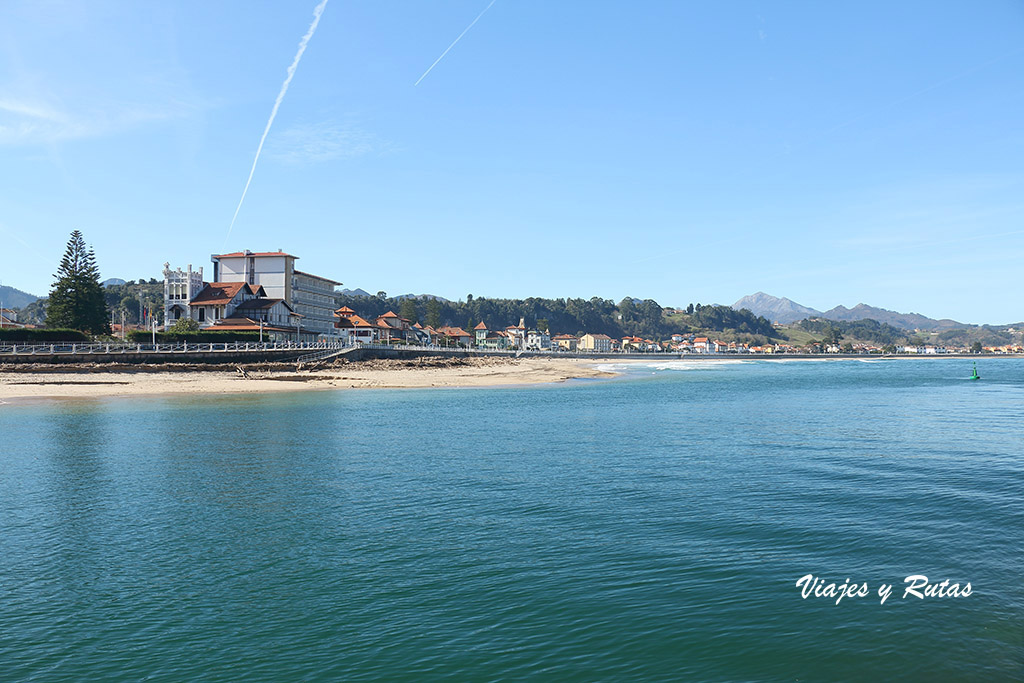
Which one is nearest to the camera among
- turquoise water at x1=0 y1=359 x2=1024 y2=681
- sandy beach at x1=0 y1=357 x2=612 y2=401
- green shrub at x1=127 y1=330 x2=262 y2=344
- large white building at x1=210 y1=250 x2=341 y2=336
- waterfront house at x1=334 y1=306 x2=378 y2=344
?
turquoise water at x1=0 y1=359 x2=1024 y2=681

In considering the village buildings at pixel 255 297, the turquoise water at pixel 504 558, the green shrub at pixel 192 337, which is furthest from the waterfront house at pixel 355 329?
the turquoise water at pixel 504 558

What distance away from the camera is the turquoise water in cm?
988

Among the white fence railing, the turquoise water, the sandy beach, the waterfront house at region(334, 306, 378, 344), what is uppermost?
the waterfront house at region(334, 306, 378, 344)

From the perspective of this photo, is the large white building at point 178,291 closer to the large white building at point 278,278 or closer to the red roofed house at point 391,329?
the large white building at point 278,278

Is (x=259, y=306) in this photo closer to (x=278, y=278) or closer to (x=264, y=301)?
(x=264, y=301)

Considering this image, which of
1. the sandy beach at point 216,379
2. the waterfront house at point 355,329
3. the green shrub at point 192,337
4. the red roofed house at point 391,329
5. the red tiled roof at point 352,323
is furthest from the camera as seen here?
the red roofed house at point 391,329

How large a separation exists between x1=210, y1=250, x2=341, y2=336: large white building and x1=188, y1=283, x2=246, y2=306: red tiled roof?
22.2ft

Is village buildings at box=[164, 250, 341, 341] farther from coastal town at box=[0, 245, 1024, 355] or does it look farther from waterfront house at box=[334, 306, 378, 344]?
waterfront house at box=[334, 306, 378, 344]

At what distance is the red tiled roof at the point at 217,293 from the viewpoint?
327 ft

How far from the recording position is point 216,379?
64938 mm

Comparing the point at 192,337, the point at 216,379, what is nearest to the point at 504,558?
the point at 216,379

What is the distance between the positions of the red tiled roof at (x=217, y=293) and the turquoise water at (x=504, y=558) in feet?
246

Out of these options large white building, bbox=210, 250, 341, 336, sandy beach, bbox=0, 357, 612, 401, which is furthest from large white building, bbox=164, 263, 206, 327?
sandy beach, bbox=0, 357, 612, 401

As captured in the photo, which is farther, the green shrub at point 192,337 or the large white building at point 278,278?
the large white building at point 278,278
